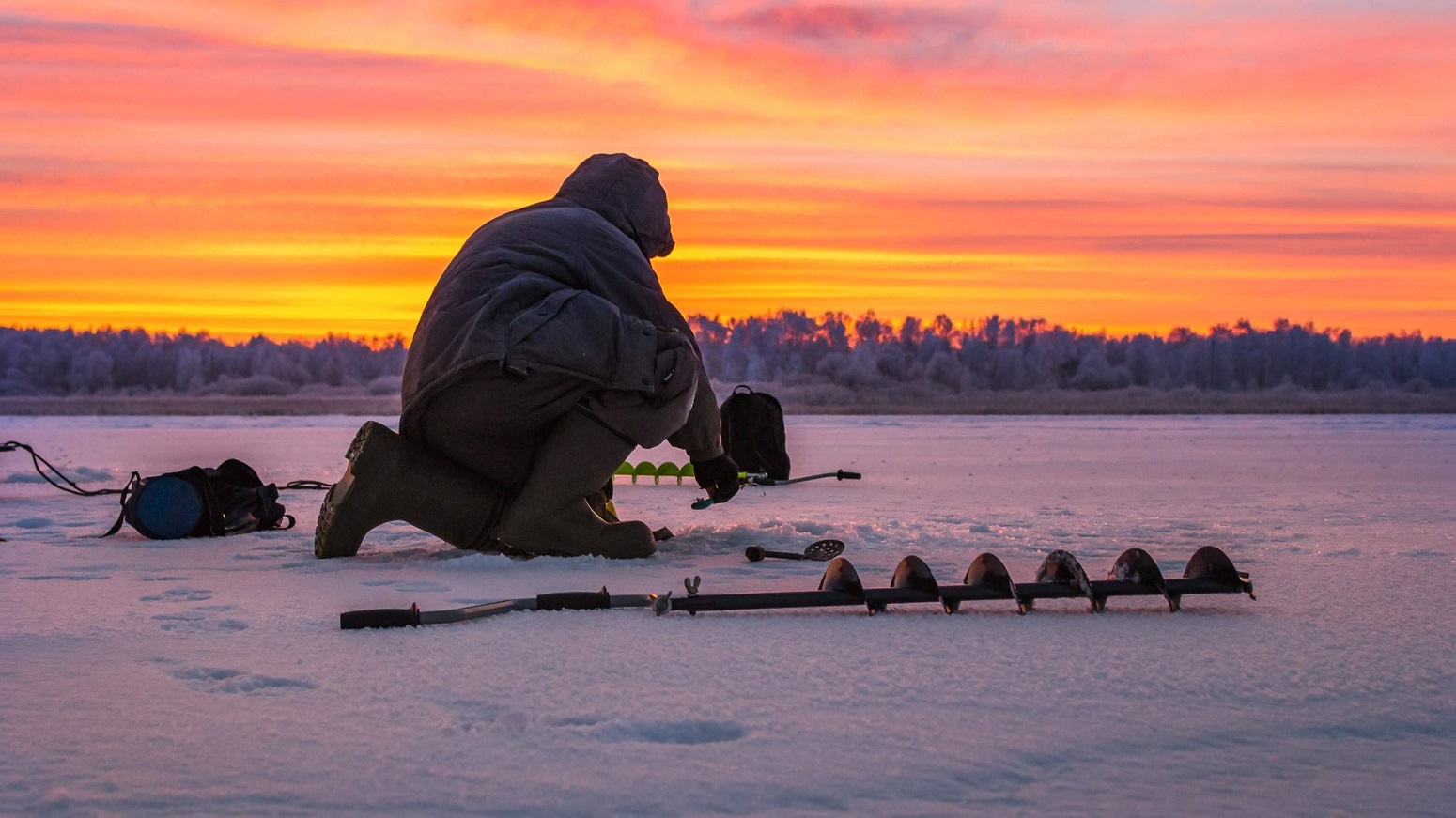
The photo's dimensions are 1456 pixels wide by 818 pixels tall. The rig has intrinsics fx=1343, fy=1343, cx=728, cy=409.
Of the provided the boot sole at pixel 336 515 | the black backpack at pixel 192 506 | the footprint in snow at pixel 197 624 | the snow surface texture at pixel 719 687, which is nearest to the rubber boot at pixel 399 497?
→ the boot sole at pixel 336 515

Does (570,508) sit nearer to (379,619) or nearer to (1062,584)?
(379,619)

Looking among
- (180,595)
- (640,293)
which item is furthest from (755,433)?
(180,595)

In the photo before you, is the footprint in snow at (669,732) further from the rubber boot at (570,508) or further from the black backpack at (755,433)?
the black backpack at (755,433)

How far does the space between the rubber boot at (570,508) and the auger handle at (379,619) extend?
4.67 ft

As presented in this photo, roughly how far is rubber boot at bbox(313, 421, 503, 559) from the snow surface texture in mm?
157

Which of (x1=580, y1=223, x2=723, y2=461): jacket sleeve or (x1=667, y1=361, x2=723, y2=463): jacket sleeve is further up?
(x1=580, y1=223, x2=723, y2=461): jacket sleeve

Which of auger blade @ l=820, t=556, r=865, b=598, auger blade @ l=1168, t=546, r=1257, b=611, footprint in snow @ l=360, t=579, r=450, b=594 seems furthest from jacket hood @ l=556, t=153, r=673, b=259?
auger blade @ l=1168, t=546, r=1257, b=611

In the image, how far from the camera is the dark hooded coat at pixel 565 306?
488 cm

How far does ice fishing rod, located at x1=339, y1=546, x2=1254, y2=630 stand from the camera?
365 centimetres

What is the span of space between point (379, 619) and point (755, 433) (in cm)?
620

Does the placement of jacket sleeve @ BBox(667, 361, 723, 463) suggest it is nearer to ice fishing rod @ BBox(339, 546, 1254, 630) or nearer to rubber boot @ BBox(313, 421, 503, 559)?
rubber boot @ BBox(313, 421, 503, 559)

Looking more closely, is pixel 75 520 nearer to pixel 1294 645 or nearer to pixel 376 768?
pixel 376 768

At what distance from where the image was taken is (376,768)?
2170 mm

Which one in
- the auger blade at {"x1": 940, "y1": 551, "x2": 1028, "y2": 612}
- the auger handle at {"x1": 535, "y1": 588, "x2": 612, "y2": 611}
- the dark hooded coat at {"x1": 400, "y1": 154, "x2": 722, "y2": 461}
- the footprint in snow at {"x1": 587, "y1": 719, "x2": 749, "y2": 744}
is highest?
the dark hooded coat at {"x1": 400, "y1": 154, "x2": 722, "y2": 461}
